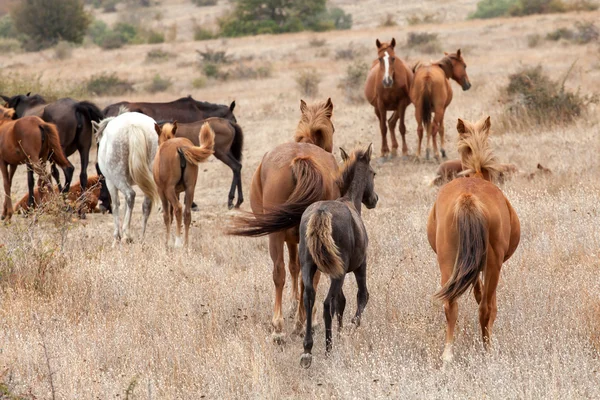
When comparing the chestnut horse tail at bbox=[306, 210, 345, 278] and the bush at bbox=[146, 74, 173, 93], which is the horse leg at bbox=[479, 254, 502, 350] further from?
the bush at bbox=[146, 74, 173, 93]

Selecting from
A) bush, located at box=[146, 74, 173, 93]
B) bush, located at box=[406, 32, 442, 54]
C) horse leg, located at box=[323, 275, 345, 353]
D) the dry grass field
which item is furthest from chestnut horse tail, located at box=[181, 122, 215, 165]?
bush, located at box=[406, 32, 442, 54]

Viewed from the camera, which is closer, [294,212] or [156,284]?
[294,212]

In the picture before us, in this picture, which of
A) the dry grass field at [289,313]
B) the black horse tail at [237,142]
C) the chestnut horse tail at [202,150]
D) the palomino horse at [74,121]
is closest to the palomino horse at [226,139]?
the black horse tail at [237,142]

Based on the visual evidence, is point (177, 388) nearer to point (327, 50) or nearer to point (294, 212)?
point (294, 212)

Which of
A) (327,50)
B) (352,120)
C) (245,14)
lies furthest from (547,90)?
(245,14)

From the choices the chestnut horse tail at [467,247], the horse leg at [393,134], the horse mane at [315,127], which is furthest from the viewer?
the horse leg at [393,134]

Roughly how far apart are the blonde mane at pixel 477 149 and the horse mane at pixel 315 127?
150 cm

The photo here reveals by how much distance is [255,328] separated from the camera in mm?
6152

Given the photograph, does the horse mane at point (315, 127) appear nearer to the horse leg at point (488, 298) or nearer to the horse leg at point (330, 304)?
the horse leg at point (330, 304)

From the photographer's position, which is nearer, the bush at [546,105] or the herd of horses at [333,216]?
the herd of horses at [333,216]

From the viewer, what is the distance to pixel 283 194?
5.92 metres

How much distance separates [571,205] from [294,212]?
430 cm

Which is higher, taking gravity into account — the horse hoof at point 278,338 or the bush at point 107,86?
the horse hoof at point 278,338

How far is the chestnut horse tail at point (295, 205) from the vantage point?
5.66 metres
